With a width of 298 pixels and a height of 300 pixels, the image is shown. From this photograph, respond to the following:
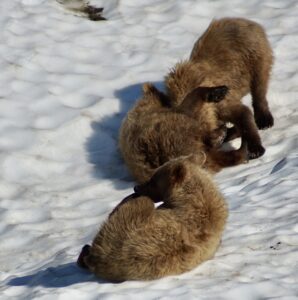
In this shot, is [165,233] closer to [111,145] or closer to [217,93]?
[217,93]

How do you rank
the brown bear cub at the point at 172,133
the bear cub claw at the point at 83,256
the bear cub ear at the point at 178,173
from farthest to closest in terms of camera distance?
the brown bear cub at the point at 172,133 → the bear cub ear at the point at 178,173 → the bear cub claw at the point at 83,256

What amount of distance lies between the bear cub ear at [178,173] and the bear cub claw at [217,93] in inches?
91.5

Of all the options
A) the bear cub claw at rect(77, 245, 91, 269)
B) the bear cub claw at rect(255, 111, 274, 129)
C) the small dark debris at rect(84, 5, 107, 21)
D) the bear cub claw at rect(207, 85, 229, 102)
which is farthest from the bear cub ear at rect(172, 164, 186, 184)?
the small dark debris at rect(84, 5, 107, 21)

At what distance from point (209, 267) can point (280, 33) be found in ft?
16.4

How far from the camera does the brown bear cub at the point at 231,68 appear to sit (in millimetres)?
8492

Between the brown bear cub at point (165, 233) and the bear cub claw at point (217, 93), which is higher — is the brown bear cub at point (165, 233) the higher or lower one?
the higher one

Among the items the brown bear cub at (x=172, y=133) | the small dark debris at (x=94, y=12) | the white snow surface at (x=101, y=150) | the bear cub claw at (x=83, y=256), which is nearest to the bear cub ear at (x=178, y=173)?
the white snow surface at (x=101, y=150)

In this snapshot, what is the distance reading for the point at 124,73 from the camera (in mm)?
9586

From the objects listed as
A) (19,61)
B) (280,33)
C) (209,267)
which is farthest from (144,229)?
(280,33)

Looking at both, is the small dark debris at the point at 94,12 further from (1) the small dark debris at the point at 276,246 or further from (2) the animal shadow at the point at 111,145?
(1) the small dark debris at the point at 276,246

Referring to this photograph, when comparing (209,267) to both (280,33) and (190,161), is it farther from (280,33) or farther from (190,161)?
(280,33)

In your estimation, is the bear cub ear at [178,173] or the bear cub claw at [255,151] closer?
the bear cub ear at [178,173]

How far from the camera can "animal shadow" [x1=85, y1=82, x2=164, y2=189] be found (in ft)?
26.6

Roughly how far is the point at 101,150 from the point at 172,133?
0.99m
